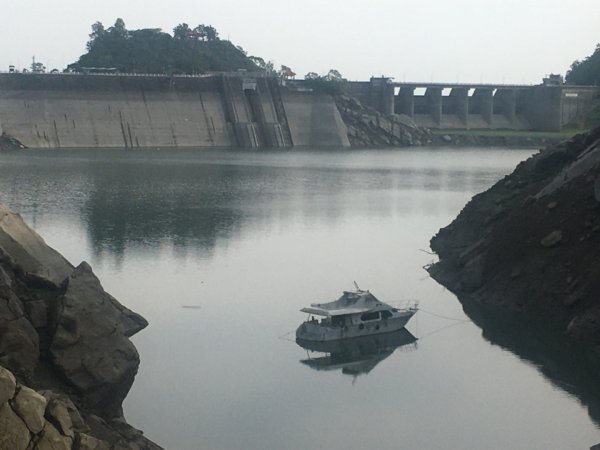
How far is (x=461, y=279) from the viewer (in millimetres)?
36438

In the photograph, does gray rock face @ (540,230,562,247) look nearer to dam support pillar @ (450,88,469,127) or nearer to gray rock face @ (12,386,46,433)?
gray rock face @ (12,386,46,433)

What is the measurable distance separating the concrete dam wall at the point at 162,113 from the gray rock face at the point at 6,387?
305ft

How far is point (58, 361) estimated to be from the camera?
60.5ft

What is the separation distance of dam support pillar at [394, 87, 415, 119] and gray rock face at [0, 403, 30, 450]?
423ft

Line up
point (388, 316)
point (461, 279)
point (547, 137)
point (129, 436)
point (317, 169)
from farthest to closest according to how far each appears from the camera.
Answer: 1. point (547, 137)
2. point (317, 169)
3. point (461, 279)
4. point (388, 316)
5. point (129, 436)

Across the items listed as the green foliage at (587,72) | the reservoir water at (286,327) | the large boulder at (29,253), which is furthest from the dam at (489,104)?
the large boulder at (29,253)

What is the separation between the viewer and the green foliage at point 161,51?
136 m

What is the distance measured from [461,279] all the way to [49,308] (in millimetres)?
19663

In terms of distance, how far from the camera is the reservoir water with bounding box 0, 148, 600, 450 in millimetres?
21859

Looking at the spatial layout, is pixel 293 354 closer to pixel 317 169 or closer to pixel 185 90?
pixel 317 169

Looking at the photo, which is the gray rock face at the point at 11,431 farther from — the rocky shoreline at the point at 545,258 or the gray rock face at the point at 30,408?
the rocky shoreline at the point at 545,258

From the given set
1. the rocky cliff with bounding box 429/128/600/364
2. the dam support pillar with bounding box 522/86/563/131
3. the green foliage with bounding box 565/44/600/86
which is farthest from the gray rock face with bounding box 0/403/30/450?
the green foliage with bounding box 565/44/600/86

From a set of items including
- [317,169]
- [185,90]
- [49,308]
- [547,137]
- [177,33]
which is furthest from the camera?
[177,33]

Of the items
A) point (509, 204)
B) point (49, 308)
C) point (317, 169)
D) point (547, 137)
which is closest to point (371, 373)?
point (49, 308)
